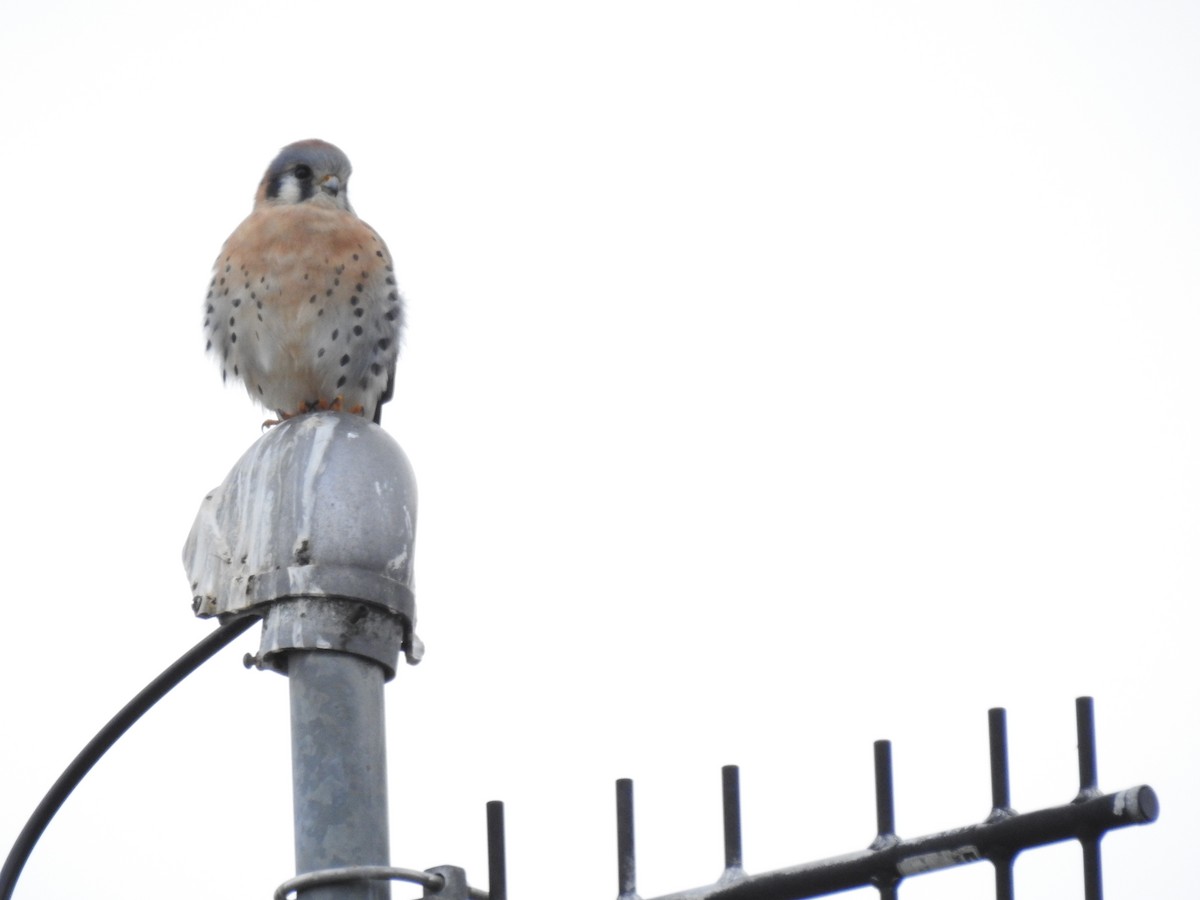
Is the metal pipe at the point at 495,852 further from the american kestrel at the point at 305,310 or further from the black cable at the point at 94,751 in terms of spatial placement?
the american kestrel at the point at 305,310

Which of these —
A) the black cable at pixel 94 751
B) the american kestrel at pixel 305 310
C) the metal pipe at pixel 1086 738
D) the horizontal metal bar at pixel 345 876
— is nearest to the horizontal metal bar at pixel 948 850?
the metal pipe at pixel 1086 738

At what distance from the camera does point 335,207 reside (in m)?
5.54

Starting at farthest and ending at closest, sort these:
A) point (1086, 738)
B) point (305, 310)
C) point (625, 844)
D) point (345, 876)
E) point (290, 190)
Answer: point (290, 190), point (305, 310), point (625, 844), point (345, 876), point (1086, 738)

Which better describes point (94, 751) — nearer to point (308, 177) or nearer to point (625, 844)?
point (625, 844)

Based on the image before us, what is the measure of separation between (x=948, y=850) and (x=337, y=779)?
2.20 feet

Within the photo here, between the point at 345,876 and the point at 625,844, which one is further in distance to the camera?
the point at 625,844

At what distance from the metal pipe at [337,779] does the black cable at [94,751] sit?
37cm

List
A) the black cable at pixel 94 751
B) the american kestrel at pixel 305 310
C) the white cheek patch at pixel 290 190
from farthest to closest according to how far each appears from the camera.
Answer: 1. the white cheek patch at pixel 290 190
2. the american kestrel at pixel 305 310
3. the black cable at pixel 94 751

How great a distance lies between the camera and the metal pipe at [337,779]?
1920 mm

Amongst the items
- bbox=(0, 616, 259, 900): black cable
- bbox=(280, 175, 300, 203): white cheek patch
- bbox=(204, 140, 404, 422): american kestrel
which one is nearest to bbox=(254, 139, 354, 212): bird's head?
bbox=(280, 175, 300, 203): white cheek patch

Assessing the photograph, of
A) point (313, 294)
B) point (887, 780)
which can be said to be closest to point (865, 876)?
point (887, 780)

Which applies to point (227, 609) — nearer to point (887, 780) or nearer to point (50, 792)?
point (50, 792)

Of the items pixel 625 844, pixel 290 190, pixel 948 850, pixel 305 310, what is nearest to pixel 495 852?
pixel 625 844

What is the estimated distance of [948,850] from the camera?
5.90 ft
